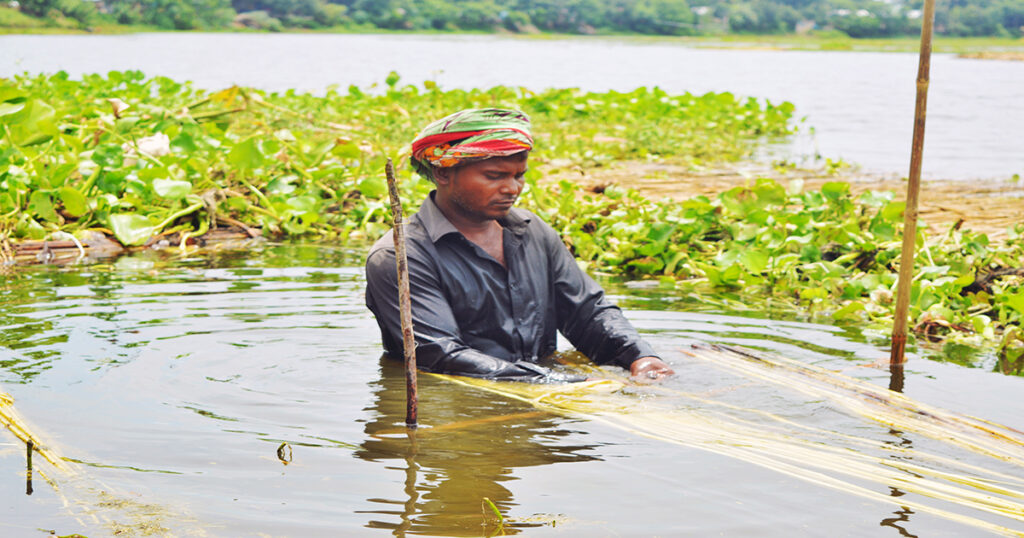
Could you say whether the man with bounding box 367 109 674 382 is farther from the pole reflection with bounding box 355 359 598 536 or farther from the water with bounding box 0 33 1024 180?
the water with bounding box 0 33 1024 180

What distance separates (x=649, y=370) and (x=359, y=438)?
1.00m

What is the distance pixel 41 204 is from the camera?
20.4ft

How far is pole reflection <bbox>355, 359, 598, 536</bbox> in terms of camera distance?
98.5 inches

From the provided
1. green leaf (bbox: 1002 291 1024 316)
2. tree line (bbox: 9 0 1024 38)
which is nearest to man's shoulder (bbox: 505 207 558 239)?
green leaf (bbox: 1002 291 1024 316)

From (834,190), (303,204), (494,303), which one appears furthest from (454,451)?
(303,204)

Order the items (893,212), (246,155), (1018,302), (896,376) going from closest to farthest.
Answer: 1. (896,376)
2. (1018,302)
3. (893,212)
4. (246,155)

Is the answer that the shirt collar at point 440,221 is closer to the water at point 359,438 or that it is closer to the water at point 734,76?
the water at point 359,438

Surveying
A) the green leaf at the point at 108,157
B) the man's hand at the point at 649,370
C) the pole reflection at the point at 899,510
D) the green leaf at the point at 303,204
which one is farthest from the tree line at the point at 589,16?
the pole reflection at the point at 899,510

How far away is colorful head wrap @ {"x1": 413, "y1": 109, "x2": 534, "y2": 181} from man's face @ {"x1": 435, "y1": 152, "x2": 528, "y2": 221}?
0.10 feet

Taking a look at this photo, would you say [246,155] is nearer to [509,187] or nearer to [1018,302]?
[509,187]

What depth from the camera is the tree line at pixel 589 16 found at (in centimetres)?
4794

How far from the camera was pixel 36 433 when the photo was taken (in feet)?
9.89

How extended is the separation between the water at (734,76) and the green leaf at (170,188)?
18.2 ft

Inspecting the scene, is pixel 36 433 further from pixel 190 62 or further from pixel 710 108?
pixel 190 62
